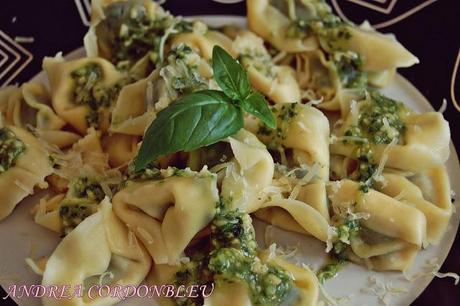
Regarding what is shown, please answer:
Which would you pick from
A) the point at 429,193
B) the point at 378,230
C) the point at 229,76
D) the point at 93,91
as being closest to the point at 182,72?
the point at 229,76

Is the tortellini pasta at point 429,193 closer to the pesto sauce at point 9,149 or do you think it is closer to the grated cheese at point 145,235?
the grated cheese at point 145,235

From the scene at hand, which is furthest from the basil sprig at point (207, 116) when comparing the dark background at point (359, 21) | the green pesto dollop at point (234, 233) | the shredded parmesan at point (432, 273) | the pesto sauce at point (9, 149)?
the dark background at point (359, 21)

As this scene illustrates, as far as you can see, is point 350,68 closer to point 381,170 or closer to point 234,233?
point 381,170

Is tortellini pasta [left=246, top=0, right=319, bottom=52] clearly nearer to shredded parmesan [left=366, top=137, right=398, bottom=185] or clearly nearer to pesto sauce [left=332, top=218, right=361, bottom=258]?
shredded parmesan [left=366, top=137, right=398, bottom=185]

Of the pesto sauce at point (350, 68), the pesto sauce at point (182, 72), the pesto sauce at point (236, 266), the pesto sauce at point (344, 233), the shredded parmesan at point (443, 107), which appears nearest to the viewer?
the pesto sauce at point (236, 266)

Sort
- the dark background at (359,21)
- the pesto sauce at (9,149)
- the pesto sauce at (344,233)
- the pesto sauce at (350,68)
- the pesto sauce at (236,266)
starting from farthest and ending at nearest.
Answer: the dark background at (359,21)
the pesto sauce at (350,68)
the pesto sauce at (9,149)
the pesto sauce at (344,233)
the pesto sauce at (236,266)

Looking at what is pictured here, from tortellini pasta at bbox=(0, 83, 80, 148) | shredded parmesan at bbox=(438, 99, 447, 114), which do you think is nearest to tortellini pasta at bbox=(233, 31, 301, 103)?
shredded parmesan at bbox=(438, 99, 447, 114)

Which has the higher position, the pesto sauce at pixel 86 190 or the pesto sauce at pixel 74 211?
the pesto sauce at pixel 86 190
